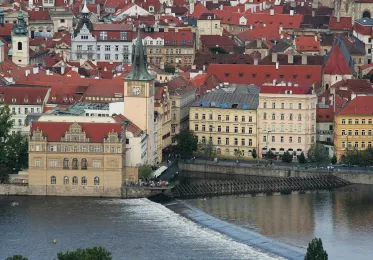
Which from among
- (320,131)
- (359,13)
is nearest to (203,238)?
(320,131)

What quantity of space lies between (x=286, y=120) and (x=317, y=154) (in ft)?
8.37

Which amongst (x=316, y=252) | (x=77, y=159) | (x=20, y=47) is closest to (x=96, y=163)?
(x=77, y=159)

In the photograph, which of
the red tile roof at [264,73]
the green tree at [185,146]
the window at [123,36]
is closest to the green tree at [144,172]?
the green tree at [185,146]

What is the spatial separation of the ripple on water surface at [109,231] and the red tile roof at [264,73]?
71.9ft

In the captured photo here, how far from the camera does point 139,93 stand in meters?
89.0

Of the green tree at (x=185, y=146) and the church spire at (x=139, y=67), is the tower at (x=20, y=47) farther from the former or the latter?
the church spire at (x=139, y=67)

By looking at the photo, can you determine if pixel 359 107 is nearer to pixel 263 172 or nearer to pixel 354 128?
pixel 354 128

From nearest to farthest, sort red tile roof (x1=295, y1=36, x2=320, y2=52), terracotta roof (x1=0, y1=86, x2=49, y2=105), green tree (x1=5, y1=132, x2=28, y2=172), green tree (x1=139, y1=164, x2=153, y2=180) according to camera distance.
→ green tree (x1=139, y1=164, x2=153, y2=180) < green tree (x1=5, y1=132, x2=28, y2=172) < terracotta roof (x1=0, y1=86, x2=49, y2=105) < red tile roof (x1=295, y1=36, x2=320, y2=52)

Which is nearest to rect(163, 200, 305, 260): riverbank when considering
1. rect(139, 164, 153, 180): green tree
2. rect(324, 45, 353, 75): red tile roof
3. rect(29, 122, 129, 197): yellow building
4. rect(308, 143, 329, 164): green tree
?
rect(139, 164, 153, 180): green tree

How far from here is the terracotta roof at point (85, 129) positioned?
84.8 m

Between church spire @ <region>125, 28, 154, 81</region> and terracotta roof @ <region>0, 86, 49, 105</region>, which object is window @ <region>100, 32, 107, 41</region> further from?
church spire @ <region>125, 28, 154, 81</region>

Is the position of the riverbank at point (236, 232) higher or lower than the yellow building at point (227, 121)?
lower

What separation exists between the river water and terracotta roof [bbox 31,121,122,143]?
104 inches

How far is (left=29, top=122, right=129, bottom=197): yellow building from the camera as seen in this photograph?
84.8 metres
